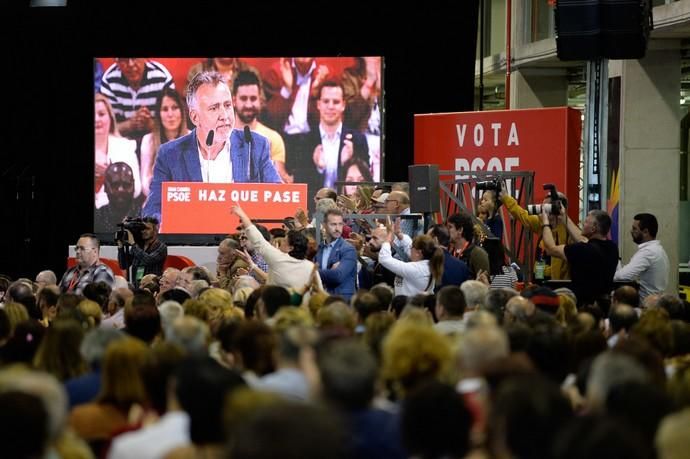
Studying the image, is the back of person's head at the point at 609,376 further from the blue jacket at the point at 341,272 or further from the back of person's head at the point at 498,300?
the blue jacket at the point at 341,272

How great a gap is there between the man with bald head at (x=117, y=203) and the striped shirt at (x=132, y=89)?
712mm

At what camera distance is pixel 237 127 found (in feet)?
54.0

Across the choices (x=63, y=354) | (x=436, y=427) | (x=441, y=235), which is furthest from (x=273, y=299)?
(x=436, y=427)

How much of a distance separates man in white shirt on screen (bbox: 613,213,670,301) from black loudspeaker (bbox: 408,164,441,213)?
1.44m

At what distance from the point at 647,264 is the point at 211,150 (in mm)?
7725

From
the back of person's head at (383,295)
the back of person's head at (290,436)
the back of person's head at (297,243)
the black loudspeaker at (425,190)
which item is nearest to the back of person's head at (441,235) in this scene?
the back of person's head at (297,243)

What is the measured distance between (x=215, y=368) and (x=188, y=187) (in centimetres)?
1292

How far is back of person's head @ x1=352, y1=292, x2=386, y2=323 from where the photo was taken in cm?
643

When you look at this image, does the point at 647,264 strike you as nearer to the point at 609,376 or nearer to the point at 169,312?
the point at 169,312

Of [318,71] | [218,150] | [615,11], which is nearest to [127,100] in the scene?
[218,150]

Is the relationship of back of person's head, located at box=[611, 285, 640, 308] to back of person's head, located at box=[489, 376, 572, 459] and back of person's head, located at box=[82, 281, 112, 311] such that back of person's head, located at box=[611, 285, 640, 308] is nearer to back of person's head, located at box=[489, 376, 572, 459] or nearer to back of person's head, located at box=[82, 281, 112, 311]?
back of person's head, located at box=[82, 281, 112, 311]

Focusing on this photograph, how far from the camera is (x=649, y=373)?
13.9 feet

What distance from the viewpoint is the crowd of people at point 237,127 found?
16422 mm

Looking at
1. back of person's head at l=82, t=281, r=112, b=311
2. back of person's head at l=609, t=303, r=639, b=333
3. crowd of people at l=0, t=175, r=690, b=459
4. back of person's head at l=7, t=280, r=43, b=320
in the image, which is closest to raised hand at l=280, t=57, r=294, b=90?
back of person's head at l=7, t=280, r=43, b=320
